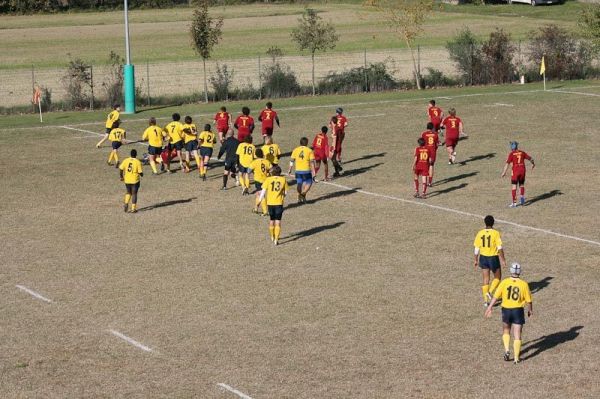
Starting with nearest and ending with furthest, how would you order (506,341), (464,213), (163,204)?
1. (506,341)
2. (464,213)
3. (163,204)

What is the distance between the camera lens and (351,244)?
2895cm

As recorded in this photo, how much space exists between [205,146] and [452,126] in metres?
8.08

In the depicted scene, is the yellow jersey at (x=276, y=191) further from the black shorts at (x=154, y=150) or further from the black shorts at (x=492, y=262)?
the black shorts at (x=154, y=150)

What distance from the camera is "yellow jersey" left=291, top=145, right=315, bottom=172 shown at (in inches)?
1289

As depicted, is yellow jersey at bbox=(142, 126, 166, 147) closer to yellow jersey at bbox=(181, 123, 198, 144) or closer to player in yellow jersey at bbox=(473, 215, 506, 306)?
yellow jersey at bbox=(181, 123, 198, 144)

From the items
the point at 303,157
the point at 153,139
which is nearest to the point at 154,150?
the point at 153,139

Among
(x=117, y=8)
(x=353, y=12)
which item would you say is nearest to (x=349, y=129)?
(x=353, y=12)

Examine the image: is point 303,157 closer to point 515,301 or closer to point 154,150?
point 154,150

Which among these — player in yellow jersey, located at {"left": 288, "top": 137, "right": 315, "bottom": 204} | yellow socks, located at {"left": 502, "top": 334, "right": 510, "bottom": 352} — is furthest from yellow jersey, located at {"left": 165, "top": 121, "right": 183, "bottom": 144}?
yellow socks, located at {"left": 502, "top": 334, "right": 510, "bottom": 352}

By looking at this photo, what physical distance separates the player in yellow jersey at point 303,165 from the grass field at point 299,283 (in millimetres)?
636

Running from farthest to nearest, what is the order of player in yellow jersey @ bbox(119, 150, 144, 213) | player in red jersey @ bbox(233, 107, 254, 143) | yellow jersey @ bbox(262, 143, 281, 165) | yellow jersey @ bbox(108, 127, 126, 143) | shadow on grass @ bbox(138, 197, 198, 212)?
yellow jersey @ bbox(108, 127, 126, 143)
player in red jersey @ bbox(233, 107, 254, 143)
shadow on grass @ bbox(138, 197, 198, 212)
yellow jersey @ bbox(262, 143, 281, 165)
player in yellow jersey @ bbox(119, 150, 144, 213)

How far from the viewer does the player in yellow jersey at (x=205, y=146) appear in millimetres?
36669

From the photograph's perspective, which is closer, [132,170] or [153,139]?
[132,170]

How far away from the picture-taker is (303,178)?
33.3 m
